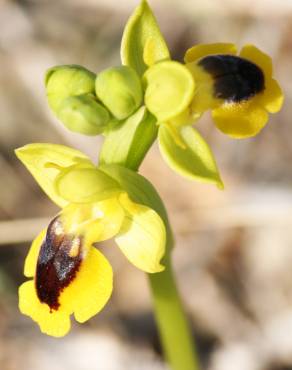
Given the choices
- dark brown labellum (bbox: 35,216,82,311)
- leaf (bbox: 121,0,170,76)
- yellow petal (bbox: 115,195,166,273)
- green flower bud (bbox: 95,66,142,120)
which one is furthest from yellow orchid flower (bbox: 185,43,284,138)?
dark brown labellum (bbox: 35,216,82,311)

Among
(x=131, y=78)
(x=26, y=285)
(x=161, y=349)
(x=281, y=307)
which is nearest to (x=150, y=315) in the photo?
(x=161, y=349)

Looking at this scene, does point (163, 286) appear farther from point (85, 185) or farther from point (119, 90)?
point (119, 90)

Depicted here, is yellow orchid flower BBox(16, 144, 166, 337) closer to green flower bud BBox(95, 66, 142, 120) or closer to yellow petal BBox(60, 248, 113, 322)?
yellow petal BBox(60, 248, 113, 322)

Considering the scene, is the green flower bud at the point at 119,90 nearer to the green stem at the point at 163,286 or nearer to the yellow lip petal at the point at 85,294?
the green stem at the point at 163,286

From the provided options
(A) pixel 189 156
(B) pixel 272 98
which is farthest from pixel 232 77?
(A) pixel 189 156

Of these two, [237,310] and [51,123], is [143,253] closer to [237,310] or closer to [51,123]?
[237,310]

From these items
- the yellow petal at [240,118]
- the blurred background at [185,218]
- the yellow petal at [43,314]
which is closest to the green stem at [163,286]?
the yellow petal at [240,118]
